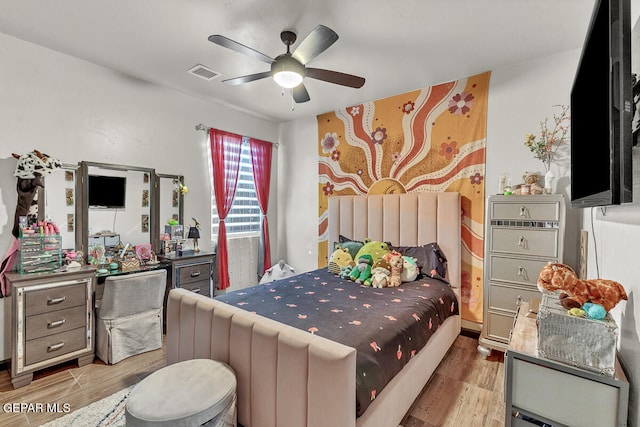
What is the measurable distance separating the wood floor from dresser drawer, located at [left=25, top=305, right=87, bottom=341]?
1.23ft

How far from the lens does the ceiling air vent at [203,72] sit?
3.01 m

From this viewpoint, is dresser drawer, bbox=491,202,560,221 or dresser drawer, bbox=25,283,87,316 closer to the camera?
dresser drawer, bbox=25,283,87,316

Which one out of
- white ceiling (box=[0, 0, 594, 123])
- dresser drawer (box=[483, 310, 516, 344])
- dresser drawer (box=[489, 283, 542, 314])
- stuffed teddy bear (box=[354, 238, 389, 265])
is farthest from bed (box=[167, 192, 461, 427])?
white ceiling (box=[0, 0, 594, 123])

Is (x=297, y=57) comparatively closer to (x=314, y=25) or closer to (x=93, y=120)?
(x=314, y=25)

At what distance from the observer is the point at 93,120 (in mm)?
2986

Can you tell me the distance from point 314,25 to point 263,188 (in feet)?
9.07

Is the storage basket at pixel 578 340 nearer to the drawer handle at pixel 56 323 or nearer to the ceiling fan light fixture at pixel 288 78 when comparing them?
the ceiling fan light fixture at pixel 288 78

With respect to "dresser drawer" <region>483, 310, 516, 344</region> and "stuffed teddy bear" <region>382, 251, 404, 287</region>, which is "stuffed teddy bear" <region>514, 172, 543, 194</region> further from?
"stuffed teddy bear" <region>382, 251, 404, 287</region>

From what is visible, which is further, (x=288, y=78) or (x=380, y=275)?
(x=380, y=275)

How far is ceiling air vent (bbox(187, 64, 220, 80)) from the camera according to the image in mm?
3012

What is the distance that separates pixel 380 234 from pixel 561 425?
263 cm

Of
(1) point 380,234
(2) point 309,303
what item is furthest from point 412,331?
(1) point 380,234

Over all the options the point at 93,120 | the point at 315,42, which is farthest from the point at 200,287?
the point at 315,42

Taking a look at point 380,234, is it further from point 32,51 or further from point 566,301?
point 32,51
